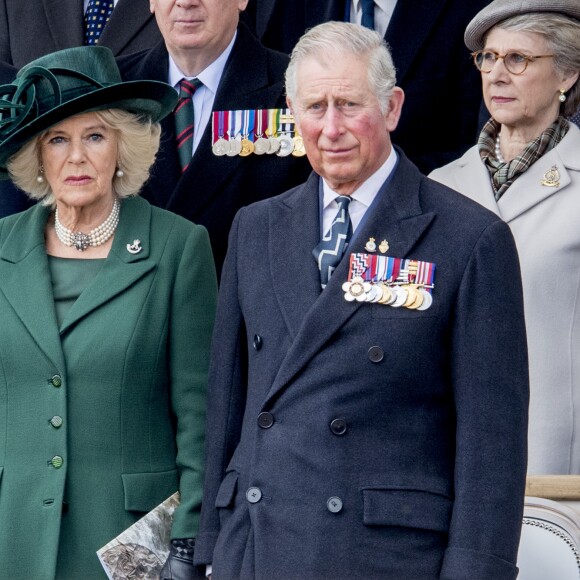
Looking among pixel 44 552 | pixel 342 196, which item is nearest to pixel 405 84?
pixel 342 196

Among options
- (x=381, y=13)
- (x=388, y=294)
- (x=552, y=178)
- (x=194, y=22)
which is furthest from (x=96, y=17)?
(x=388, y=294)

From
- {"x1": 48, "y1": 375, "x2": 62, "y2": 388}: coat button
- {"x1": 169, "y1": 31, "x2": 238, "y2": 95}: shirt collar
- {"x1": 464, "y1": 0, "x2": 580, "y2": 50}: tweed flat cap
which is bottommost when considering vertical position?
{"x1": 48, "y1": 375, "x2": 62, "y2": 388}: coat button

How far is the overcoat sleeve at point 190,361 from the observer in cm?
389

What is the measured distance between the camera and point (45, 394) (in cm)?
389

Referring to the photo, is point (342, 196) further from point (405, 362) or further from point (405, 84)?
point (405, 84)

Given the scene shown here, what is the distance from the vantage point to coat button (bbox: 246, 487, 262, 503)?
347 centimetres

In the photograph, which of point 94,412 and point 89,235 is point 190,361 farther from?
point 89,235

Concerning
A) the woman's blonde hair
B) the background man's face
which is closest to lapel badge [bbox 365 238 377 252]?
the woman's blonde hair

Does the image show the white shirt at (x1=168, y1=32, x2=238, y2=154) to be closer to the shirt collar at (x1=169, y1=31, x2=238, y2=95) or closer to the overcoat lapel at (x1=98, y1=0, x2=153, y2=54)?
the shirt collar at (x1=169, y1=31, x2=238, y2=95)

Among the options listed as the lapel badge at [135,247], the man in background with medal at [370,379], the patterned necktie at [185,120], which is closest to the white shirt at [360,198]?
the man in background with medal at [370,379]

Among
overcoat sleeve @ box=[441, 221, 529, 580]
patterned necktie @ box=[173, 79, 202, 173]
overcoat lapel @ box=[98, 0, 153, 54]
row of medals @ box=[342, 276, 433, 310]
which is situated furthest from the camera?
overcoat lapel @ box=[98, 0, 153, 54]

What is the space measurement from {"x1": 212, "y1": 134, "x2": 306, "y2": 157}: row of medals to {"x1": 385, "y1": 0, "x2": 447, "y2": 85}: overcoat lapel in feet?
1.33

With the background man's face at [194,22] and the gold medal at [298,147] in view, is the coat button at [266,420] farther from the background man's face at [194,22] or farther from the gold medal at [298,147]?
the background man's face at [194,22]

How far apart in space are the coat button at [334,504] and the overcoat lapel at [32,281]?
0.87 metres
